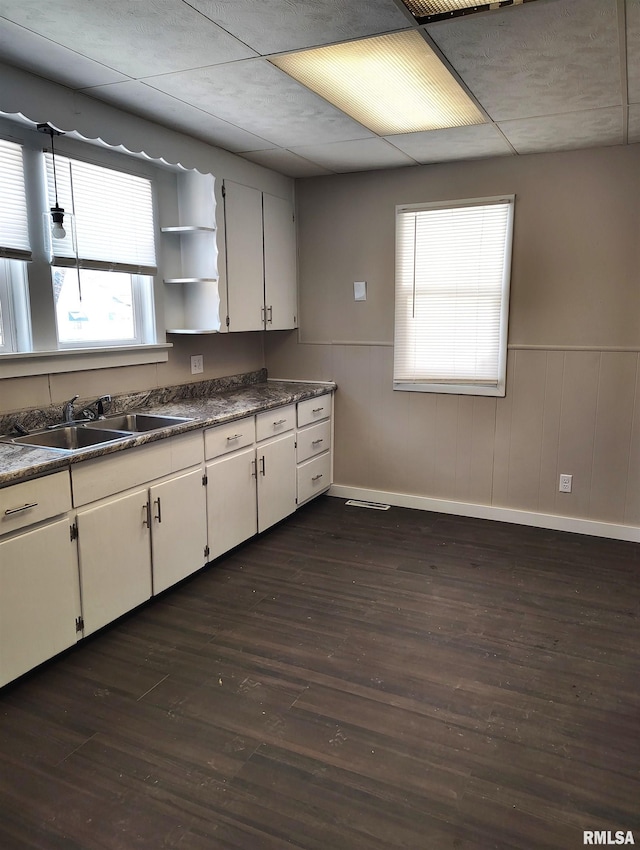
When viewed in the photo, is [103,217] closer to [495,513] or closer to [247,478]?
[247,478]

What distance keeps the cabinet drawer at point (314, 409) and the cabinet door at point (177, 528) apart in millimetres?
1144

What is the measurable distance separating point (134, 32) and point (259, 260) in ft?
6.50

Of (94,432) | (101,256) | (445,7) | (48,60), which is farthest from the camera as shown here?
(101,256)

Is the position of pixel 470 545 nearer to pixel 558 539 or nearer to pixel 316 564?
pixel 558 539

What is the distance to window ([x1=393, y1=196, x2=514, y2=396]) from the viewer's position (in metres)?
3.92

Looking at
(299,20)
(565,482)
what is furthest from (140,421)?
(565,482)

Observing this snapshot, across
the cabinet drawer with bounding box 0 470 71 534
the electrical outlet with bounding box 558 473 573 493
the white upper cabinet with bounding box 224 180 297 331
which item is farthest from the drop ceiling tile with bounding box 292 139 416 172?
the cabinet drawer with bounding box 0 470 71 534

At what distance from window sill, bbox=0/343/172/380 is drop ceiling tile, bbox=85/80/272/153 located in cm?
116

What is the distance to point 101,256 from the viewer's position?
3102 millimetres

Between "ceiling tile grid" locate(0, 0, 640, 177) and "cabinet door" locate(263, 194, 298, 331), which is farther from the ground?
"ceiling tile grid" locate(0, 0, 640, 177)

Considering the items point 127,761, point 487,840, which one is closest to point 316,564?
point 127,761

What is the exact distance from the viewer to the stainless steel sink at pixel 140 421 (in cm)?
311

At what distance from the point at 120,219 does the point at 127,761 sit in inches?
100

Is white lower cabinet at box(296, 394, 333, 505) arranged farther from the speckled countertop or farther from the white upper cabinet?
the white upper cabinet
